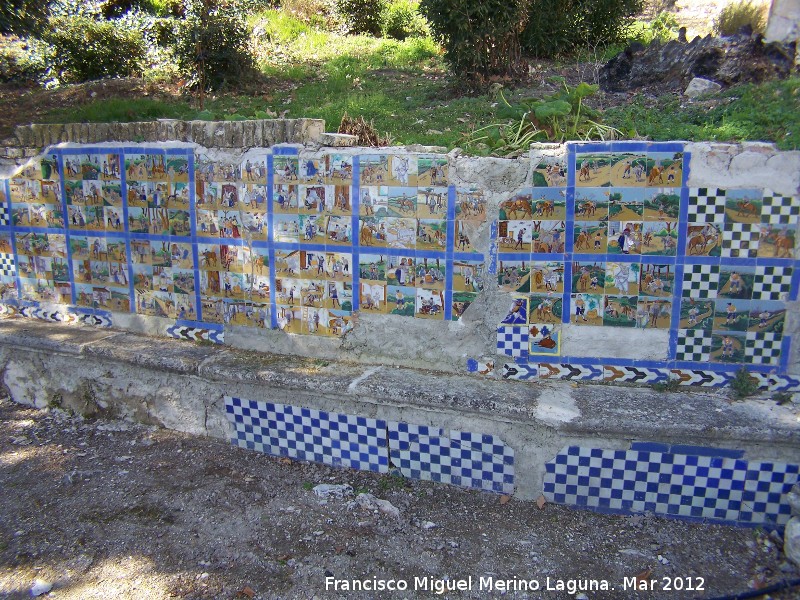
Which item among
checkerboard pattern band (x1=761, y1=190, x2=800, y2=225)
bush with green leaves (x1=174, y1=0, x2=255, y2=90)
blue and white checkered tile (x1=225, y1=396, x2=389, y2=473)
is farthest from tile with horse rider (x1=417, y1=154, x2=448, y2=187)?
bush with green leaves (x1=174, y1=0, x2=255, y2=90)

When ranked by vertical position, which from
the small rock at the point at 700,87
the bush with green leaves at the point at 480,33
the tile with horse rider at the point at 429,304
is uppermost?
the bush with green leaves at the point at 480,33

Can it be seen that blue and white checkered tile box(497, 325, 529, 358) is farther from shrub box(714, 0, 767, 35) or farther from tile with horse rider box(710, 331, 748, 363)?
shrub box(714, 0, 767, 35)

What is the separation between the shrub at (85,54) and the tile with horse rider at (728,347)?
10.7 meters

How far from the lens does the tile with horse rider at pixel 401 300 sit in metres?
3.75

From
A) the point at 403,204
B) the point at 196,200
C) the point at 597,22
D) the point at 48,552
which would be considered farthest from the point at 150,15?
the point at 48,552

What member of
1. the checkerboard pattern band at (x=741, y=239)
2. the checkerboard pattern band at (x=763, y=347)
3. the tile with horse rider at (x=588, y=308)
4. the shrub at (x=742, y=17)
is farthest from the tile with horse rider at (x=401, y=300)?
the shrub at (x=742, y=17)

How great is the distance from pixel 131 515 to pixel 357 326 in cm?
164

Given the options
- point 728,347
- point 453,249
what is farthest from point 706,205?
point 453,249

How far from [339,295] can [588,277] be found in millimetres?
1494

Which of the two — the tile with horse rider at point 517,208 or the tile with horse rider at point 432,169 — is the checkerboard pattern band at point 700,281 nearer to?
the tile with horse rider at point 517,208

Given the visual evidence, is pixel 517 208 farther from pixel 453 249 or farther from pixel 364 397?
pixel 364 397

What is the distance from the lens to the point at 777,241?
10.4 feet

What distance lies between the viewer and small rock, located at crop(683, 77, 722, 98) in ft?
18.9

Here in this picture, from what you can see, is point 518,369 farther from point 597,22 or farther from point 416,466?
point 597,22
